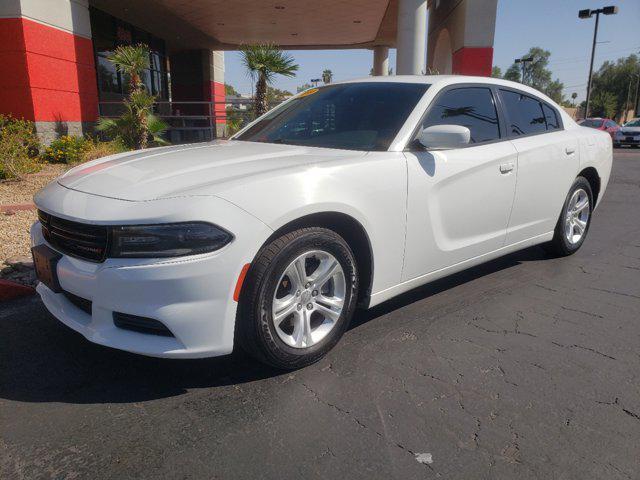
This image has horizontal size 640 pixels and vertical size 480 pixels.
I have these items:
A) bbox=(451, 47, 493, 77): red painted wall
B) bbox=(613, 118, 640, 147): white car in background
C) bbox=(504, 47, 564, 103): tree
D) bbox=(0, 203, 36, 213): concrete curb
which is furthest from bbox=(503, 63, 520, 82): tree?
bbox=(0, 203, 36, 213): concrete curb

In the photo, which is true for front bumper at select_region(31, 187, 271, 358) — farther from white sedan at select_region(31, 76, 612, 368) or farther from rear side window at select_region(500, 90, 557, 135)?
rear side window at select_region(500, 90, 557, 135)

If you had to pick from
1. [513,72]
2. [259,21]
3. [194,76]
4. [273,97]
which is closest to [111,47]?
[259,21]

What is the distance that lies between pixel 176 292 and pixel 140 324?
0.27 meters

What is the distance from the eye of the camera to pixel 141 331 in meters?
2.41

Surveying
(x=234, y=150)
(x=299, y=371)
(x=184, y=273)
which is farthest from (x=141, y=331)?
(x=234, y=150)

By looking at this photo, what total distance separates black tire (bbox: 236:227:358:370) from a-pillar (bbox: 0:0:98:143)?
10.5 m

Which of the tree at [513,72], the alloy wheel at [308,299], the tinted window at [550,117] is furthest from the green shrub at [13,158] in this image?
the tree at [513,72]

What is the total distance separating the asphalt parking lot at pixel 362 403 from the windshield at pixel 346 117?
1.25 m

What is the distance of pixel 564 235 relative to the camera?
190 inches

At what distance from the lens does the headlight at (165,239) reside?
2311 mm

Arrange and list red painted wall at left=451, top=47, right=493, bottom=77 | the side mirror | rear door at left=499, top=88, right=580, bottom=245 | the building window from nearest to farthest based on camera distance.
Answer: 1. the side mirror
2. rear door at left=499, top=88, right=580, bottom=245
3. red painted wall at left=451, top=47, right=493, bottom=77
4. the building window

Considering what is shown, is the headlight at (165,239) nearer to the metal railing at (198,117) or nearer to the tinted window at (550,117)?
the tinted window at (550,117)

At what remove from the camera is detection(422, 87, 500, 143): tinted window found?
3.53 metres

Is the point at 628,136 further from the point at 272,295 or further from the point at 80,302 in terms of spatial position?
the point at 80,302
